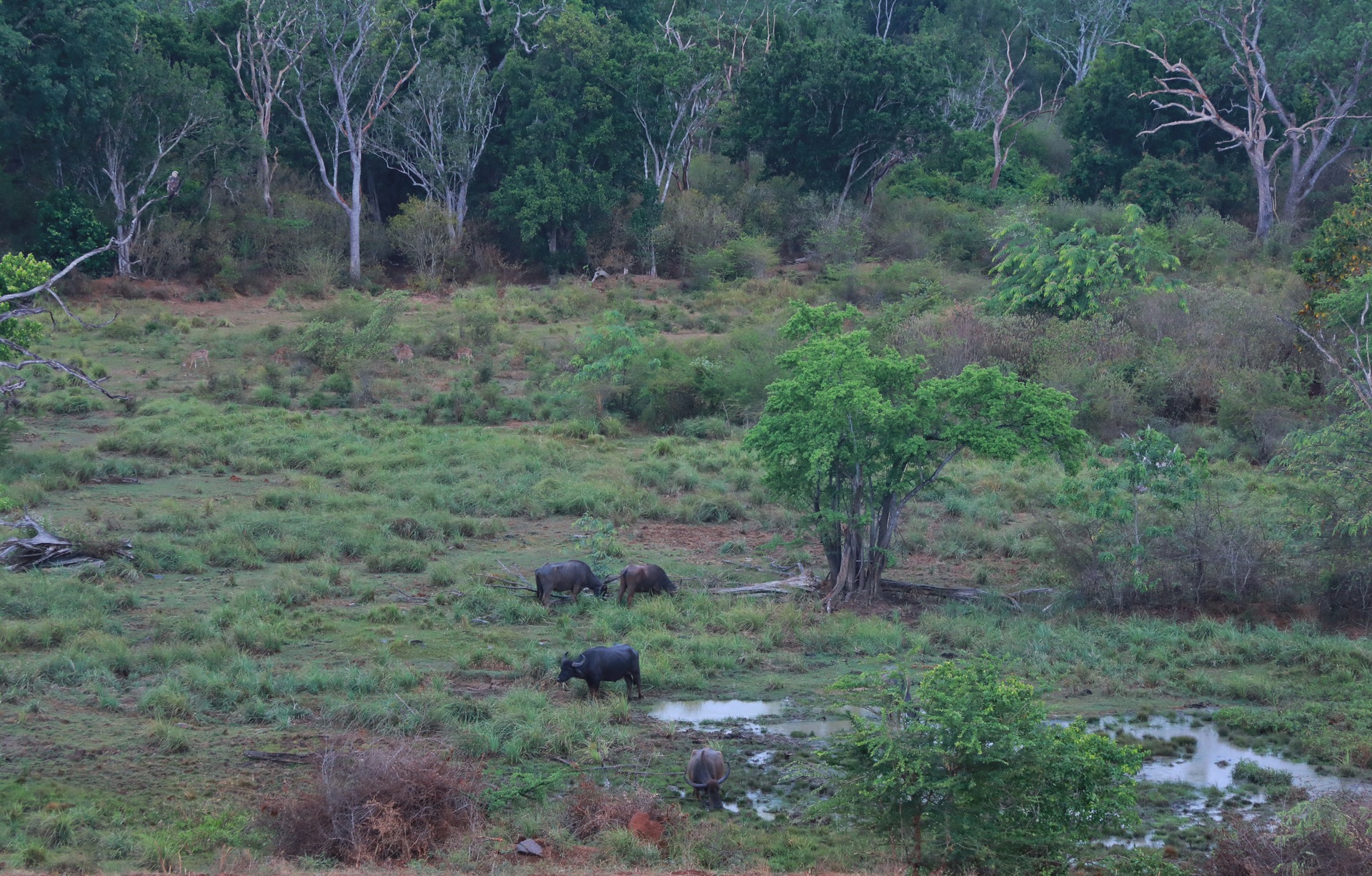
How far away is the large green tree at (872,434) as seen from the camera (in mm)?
13406

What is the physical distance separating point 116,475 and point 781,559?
1026cm

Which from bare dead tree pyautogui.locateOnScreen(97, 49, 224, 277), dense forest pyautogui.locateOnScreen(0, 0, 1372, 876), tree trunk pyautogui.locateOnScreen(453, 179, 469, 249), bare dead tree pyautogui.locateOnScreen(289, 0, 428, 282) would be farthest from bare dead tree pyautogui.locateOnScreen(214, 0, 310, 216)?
tree trunk pyautogui.locateOnScreen(453, 179, 469, 249)

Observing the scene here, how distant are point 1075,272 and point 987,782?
20599 mm

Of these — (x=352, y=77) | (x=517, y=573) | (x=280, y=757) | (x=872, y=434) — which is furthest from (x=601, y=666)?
(x=352, y=77)

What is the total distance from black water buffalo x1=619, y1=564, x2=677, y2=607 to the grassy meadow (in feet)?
0.71

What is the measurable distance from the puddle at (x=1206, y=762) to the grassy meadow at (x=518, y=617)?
0.19 meters

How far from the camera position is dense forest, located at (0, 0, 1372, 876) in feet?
27.3

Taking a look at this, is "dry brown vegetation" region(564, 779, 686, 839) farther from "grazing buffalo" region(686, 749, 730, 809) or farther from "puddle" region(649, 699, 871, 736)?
"puddle" region(649, 699, 871, 736)

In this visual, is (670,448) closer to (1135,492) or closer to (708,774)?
(1135,492)

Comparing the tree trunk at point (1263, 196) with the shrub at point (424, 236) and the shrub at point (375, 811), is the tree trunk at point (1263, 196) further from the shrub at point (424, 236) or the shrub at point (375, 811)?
the shrub at point (375, 811)

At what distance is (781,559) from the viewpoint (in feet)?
51.8

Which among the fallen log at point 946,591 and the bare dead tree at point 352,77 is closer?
the fallen log at point 946,591

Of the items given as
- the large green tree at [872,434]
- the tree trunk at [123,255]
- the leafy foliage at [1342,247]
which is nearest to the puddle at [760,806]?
the large green tree at [872,434]

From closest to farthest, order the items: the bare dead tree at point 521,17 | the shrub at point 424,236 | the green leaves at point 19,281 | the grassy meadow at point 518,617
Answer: the grassy meadow at point 518,617, the green leaves at point 19,281, the shrub at point 424,236, the bare dead tree at point 521,17
